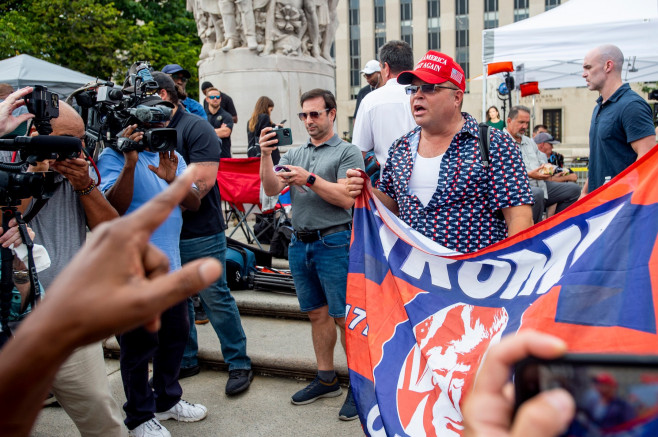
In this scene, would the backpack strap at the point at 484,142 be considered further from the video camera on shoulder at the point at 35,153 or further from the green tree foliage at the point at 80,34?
the green tree foliage at the point at 80,34

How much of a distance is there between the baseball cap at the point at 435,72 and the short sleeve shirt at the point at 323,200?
36.1 inches

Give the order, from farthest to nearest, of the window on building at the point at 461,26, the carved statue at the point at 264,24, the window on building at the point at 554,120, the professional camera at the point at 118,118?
the window on building at the point at 461,26, the window on building at the point at 554,120, the carved statue at the point at 264,24, the professional camera at the point at 118,118

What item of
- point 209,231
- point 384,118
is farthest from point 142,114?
point 384,118

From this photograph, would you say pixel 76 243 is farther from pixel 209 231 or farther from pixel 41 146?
pixel 209 231

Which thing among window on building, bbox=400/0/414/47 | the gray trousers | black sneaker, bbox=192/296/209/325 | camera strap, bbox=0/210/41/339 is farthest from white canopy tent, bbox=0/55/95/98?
window on building, bbox=400/0/414/47

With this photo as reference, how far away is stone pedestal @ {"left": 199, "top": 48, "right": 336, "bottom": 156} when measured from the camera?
10.2 m

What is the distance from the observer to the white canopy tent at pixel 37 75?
36.1 feet

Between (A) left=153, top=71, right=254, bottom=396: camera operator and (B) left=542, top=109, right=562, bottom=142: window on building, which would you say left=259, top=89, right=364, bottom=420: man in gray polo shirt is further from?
(B) left=542, top=109, right=562, bottom=142: window on building

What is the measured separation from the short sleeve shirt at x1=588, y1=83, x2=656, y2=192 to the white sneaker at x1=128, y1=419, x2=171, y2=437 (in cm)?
373

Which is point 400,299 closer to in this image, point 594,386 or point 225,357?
point 225,357

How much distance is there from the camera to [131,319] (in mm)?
804

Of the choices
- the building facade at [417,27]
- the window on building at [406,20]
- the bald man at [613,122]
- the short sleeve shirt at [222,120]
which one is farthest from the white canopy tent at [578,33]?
the window on building at [406,20]

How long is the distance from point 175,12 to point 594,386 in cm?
3007

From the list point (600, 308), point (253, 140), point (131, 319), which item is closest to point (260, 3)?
point (253, 140)
